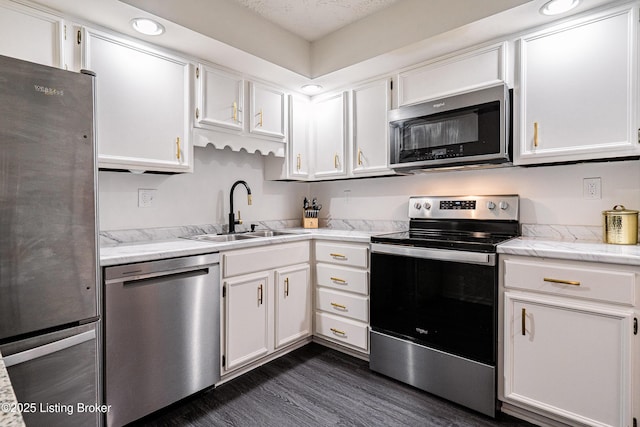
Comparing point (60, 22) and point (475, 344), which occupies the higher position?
point (60, 22)

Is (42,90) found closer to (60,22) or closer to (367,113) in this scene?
(60,22)

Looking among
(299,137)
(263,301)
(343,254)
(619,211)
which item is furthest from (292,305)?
(619,211)

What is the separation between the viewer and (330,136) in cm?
307

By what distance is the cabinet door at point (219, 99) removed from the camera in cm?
238

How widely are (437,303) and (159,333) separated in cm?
158

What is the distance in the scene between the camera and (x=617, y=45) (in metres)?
1.79

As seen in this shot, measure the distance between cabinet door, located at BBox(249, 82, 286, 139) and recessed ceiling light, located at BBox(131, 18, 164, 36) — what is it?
2.62 feet

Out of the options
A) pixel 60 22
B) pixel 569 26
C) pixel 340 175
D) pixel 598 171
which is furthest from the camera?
pixel 340 175

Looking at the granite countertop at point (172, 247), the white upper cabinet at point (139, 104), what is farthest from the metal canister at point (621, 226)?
the white upper cabinet at point (139, 104)

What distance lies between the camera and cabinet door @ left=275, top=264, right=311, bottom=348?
2512 mm

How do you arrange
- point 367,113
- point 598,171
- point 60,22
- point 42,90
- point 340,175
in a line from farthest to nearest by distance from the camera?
point 340,175
point 367,113
point 598,171
point 60,22
point 42,90

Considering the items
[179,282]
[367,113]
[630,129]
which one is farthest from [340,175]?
[630,129]

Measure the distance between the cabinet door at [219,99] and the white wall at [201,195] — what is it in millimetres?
339

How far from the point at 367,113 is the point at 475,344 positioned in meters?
1.85
